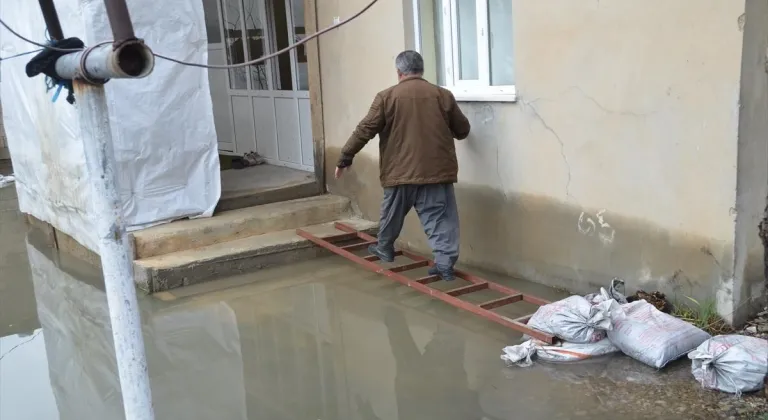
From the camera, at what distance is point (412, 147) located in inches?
194

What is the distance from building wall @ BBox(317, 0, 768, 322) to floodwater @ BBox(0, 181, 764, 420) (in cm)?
50

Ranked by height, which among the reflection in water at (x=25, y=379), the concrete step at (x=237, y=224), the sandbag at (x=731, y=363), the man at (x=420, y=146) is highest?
the man at (x=420, y=146)

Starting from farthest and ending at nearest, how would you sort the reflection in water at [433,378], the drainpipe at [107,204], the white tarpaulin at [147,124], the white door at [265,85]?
the white door at [265,85] → the white tarpaulin at [147,124] → the reflection in water at [433,378] → the drainpipe at [107,204]

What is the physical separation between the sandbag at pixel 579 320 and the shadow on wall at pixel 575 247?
51 centimetres

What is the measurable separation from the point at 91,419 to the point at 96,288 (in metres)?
2.47

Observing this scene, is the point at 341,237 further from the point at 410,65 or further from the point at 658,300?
the point at 658,300

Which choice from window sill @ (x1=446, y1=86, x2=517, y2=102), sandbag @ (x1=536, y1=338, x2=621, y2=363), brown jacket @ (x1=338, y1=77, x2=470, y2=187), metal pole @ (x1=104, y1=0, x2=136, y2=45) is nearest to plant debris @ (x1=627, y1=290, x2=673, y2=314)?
sandbag @ (x1=536, y1=338, x2=621, y2=363)

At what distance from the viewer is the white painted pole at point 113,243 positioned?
2.29 metres

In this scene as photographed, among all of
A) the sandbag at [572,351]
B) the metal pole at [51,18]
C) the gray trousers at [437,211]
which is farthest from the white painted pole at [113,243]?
the gray trousers at [437,211]

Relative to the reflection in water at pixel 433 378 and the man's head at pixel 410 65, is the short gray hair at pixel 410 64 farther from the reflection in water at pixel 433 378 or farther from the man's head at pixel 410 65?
the reflection in water at pixel 433 378

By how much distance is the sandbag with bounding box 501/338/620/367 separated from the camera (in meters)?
3.90

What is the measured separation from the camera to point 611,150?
447 cm

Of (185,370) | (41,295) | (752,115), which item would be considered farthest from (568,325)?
(41,295)

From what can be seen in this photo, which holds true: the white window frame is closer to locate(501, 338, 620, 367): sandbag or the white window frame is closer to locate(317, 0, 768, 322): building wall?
locate(317, 0, 768, 322): building wall
